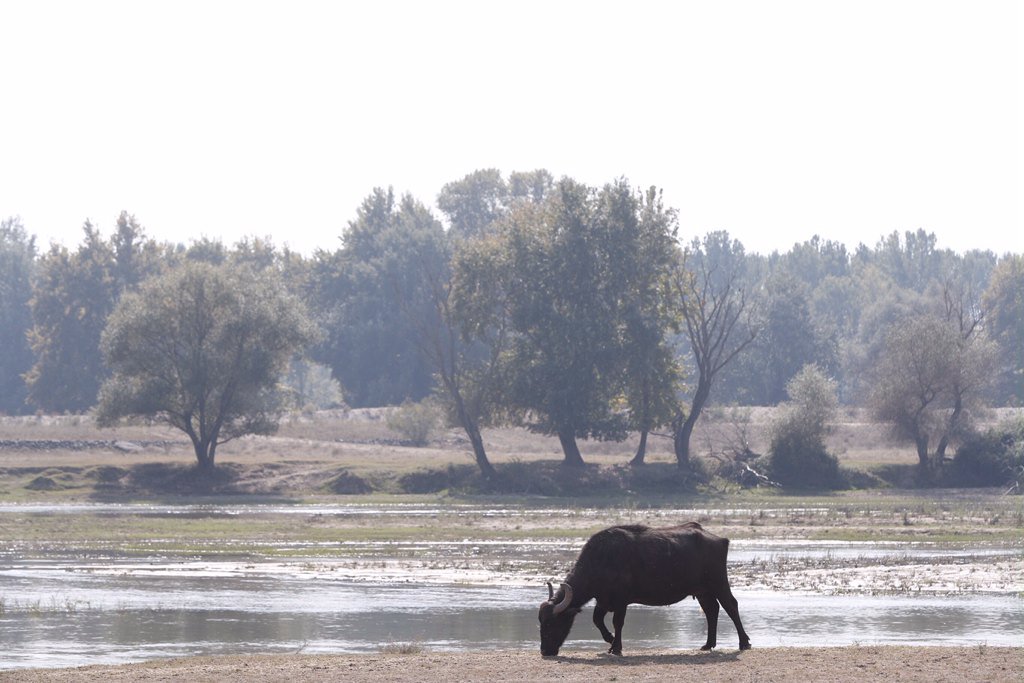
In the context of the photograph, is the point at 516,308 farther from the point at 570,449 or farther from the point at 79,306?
the point at 79,306

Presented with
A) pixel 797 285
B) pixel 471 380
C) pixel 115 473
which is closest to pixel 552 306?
pixel 471 380

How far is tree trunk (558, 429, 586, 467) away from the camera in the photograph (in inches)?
3132

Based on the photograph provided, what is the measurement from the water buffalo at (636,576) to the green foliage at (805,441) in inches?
2279

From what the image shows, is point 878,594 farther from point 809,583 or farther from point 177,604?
point 177,604

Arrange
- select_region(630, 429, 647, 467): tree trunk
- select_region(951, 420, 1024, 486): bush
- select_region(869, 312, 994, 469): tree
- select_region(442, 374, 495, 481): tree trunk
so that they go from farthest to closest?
select_region(869, 312, 994, 469): tree → select_region(630, 429, 647, 467): tree trunk → select_region(951, 420, 1024, 486): bush → select_region(442, 374, 495, 481): tree trunk

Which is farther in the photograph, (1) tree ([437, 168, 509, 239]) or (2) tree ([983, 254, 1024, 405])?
(1) tree ([437, 168, 509, 239])

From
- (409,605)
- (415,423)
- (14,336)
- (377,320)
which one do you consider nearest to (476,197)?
(377,320)

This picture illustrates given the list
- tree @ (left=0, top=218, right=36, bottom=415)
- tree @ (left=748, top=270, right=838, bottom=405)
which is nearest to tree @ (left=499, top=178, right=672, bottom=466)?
tree @ (left=748, top=270, right=838, bottom=405)

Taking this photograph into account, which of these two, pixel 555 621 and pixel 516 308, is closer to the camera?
pixel 555 621

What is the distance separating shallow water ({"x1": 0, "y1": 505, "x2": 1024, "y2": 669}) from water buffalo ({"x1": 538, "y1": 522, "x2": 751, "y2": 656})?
361 cm

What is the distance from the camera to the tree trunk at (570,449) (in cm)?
7956

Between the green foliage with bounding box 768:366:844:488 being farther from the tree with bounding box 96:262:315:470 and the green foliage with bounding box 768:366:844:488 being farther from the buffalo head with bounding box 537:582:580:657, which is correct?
the buffalo head with bounding box 537:582:580:657

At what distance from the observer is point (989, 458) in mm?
79938

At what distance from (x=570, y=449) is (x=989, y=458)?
76.9ft
